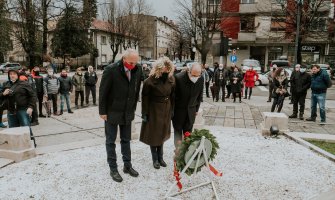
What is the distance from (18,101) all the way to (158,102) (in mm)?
3389

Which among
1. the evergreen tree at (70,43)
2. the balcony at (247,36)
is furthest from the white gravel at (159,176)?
the evergreen tree at (70,43)

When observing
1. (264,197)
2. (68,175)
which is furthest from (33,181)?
(264,197)

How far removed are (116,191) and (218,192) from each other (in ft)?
4.76

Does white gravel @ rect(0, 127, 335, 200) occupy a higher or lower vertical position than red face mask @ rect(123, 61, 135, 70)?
lower

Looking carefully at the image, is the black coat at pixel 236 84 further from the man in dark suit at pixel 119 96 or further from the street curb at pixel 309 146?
the man in dark suit at pixel 119 96

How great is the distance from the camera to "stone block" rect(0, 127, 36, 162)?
18.1 ft

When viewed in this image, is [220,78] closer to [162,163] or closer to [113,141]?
→ [162,163]

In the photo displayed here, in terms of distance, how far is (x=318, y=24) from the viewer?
101ft

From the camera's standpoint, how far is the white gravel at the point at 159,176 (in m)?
4.29

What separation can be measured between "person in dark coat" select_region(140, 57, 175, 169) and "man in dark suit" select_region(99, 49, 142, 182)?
0.20 meters

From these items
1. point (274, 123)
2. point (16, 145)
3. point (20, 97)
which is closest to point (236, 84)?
point (274, 123)

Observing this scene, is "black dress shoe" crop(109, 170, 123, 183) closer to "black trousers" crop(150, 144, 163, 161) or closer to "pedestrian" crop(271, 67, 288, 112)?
"black trousers" crop(150, 144, 163, 161)

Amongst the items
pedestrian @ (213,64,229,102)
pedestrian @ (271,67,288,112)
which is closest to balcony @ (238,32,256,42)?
pedestrian @ (213,64,229,102)

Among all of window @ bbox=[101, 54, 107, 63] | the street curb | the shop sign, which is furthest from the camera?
window @ bbox=[101, 54, 107, 63]
